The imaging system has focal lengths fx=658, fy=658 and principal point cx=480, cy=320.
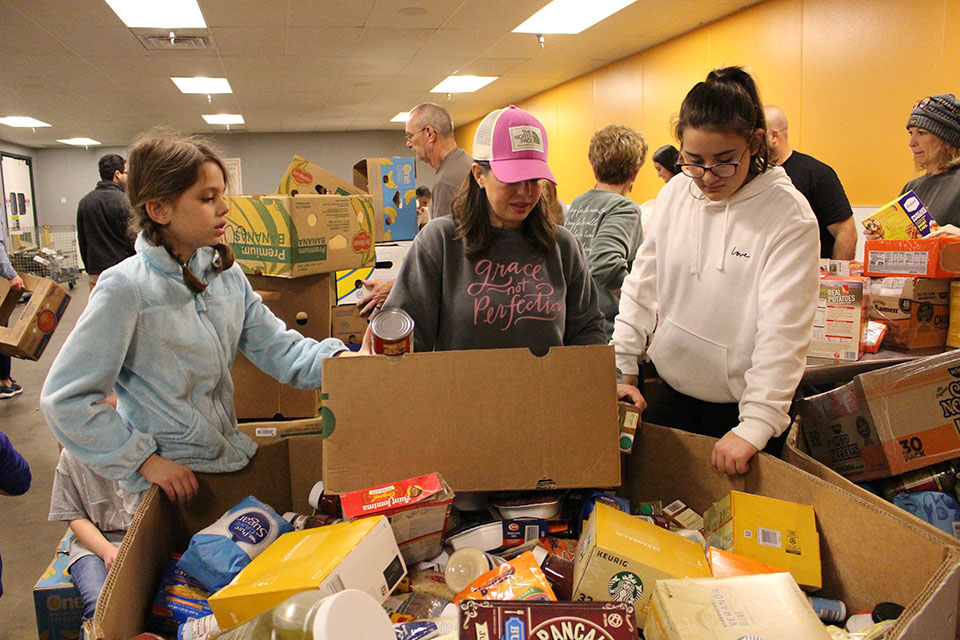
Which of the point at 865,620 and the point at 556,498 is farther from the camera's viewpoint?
the point at 556,498

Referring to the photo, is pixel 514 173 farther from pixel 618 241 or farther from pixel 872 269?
pixel 872 269

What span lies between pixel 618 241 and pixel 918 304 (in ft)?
3.35

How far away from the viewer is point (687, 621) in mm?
823

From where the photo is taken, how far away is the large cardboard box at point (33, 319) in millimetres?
3652

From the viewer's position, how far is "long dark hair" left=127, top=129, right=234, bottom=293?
135cm

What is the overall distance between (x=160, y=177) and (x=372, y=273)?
2.12m

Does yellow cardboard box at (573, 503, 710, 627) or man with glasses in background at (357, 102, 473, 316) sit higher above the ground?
man with glasses in background at (357, 102, 473, 316)

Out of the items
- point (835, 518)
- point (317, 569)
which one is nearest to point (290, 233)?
point (317, 569)

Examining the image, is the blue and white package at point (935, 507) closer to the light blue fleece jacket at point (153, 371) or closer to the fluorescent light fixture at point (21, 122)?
the light blue fleece jacket at point (153, 371)

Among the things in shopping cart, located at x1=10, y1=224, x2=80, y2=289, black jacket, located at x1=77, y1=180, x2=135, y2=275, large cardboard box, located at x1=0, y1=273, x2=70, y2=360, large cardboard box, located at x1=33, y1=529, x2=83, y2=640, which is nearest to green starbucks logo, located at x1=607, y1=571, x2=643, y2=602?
large cardboard box, located at x1=33, y1=529, x2=83, y2=640

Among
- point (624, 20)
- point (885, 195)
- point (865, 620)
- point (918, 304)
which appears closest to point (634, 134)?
point (918, 304)

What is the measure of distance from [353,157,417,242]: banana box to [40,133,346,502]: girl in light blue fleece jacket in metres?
2.47

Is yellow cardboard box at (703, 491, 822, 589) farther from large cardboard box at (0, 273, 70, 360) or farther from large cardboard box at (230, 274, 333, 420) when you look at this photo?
large cardboard box at (0, 273, 70, 360)

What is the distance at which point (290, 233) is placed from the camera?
2.39 metres
